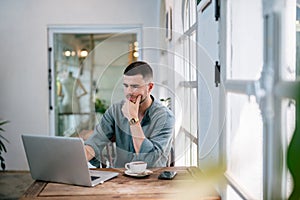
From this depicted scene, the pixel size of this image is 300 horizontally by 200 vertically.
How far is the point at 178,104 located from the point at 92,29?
3394 mm

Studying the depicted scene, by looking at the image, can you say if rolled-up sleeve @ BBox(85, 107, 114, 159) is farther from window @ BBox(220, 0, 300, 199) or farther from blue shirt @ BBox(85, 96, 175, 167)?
window @ BBox(220, 0, 300, 199)

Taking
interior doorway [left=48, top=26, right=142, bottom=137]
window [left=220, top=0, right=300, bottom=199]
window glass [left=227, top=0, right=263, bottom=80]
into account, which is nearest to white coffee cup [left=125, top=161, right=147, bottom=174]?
window [left=220, top=0, right=300, bottom=199]

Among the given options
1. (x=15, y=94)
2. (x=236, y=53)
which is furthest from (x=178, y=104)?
(x=15, y=94)

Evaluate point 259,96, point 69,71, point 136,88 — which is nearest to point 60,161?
point 136,88

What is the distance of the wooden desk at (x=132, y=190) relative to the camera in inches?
56.5

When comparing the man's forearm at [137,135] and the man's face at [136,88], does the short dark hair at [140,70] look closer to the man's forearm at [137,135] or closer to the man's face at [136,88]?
the man's face at [136,88]

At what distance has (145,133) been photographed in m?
1.69

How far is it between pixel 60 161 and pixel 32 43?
3615 mm

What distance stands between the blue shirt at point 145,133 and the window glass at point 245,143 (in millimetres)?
390

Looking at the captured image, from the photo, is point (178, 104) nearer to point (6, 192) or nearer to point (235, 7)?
point (235, 7)

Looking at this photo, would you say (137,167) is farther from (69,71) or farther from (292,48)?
(69,71)

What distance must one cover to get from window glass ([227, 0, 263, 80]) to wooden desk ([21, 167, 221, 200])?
413 millimetres

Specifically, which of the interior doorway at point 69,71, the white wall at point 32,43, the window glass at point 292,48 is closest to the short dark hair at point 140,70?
the window glass at point 292,48

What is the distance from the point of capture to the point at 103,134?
1775mm
